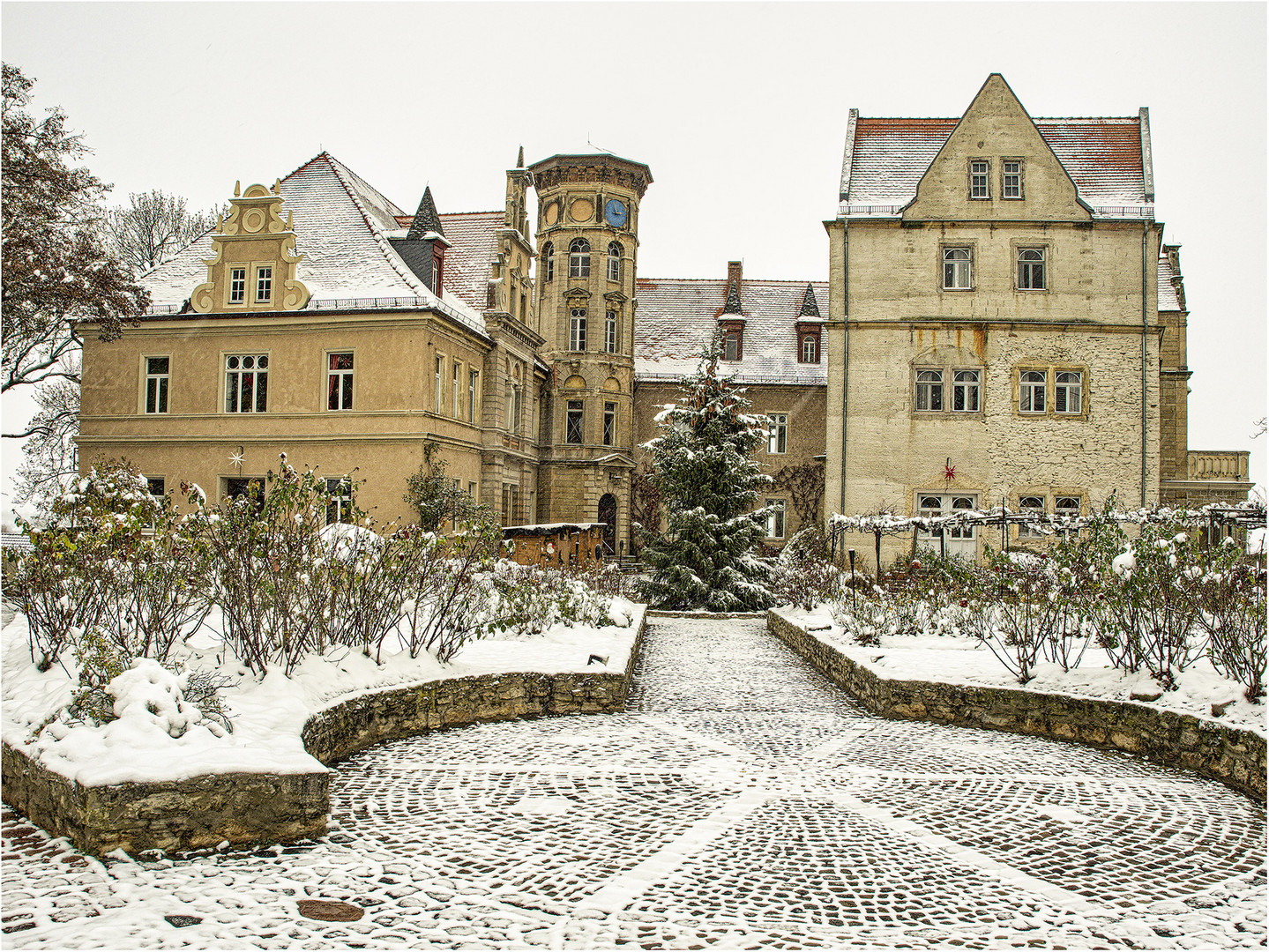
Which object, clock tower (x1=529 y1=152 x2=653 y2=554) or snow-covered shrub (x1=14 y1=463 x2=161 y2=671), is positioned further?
clock tower (x1=529 y1=152 x2=653 y2=554)

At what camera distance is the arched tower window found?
38.9 metres

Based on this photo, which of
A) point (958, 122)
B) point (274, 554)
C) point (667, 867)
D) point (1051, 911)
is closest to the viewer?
point (1051, 911)

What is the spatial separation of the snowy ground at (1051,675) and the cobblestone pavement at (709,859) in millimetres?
638

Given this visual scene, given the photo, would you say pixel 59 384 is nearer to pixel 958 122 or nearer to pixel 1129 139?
pixel 958 122

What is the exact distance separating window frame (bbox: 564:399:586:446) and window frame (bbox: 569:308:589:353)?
2.10m

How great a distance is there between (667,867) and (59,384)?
122 ft

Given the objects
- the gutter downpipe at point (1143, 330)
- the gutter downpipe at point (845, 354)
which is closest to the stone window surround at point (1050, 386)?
the gutter downpipe at point (1143, 330)

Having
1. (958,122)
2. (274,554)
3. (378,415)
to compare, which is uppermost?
(958,122)

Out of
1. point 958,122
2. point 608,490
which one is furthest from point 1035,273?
point 608,490

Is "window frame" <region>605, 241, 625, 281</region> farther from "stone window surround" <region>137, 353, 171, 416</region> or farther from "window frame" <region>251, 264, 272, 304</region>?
"stone window surround" <region>137, 353, 171, 416</region>

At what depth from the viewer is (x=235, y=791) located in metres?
5.35

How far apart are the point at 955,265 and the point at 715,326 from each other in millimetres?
16154

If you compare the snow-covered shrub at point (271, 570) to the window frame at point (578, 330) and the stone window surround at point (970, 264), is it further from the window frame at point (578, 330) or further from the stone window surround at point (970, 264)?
the window frame at point (578, 330)

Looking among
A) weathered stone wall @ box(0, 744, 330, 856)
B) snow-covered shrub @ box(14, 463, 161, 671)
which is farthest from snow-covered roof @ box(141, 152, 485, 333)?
weathered stone wall @ box(0, 744, 330, 856)
